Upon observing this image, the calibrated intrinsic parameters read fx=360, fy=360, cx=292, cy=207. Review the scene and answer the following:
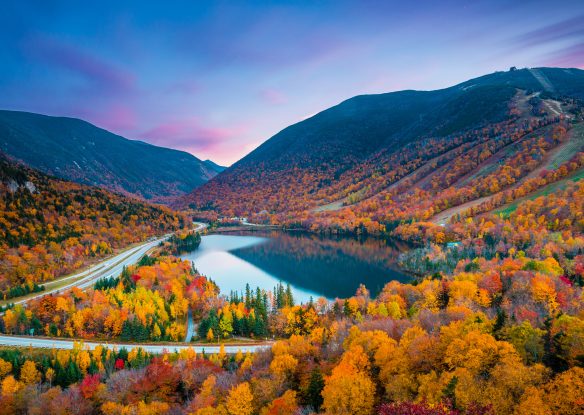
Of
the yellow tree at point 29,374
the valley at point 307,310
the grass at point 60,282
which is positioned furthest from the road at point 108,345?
the grass at point 60,282

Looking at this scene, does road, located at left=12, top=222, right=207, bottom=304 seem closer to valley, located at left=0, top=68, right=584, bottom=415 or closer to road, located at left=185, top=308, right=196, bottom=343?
valley, located at left=0, top=68, right=584, bottom=415

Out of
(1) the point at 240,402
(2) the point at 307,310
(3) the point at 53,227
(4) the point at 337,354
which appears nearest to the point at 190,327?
(2) the point at 307,310

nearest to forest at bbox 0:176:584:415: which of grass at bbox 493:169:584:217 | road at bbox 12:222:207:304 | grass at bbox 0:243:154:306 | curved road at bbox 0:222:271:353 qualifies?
curved road at bbox 0:222:271:353

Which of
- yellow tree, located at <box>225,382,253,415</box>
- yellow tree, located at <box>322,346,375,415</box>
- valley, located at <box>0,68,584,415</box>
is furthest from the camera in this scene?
yellow tree, located at <box>225,382,253,415</box>

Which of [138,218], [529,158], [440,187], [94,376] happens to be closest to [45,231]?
[138,218]

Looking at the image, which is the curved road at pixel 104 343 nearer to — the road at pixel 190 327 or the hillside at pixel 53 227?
the road at pixel 190 327
